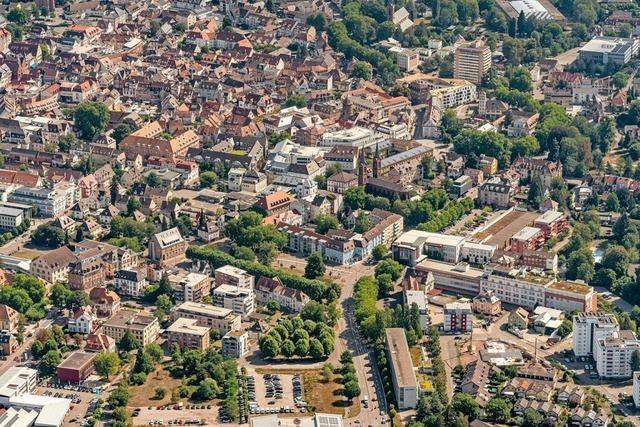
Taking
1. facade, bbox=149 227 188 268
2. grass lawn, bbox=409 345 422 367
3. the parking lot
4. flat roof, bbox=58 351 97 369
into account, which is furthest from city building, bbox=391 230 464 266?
the parking lot

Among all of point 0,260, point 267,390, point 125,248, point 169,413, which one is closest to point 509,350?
point 267,390

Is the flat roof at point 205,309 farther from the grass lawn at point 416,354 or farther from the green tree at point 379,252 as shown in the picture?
the green tree at point 379,252

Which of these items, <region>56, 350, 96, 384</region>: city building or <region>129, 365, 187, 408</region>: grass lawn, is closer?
<region>129, 365, 187, 408</region>: grass lawn

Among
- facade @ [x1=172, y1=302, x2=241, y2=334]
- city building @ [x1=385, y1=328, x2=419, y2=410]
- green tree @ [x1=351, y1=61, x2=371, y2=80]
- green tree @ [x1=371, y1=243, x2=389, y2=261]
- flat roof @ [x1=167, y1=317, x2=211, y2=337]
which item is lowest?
green tree @ [x1=351, y1=61, x2=371, y2=80]

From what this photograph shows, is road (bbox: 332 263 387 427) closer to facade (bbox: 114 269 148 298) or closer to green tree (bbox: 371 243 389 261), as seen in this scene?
green tree (bbox: 371 243 389 261)

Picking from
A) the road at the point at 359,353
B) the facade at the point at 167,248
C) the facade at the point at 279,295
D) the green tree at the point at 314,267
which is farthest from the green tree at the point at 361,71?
the facade at the point at 279,295

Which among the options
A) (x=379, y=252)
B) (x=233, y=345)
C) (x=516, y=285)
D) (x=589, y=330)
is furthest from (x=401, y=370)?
(x=379, y=252)

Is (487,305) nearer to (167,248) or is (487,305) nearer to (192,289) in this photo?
(192,289)
